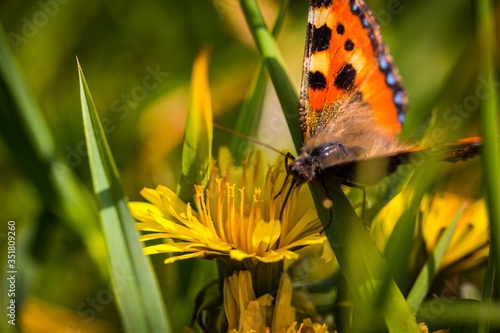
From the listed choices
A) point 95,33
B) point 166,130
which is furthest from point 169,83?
point 95,33

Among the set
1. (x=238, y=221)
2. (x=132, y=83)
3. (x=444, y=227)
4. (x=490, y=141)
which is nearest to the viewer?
(x=490, y=141)

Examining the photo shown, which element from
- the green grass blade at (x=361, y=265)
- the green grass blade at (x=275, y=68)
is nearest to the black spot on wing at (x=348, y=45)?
the green grass blade at (x=275, y=68)

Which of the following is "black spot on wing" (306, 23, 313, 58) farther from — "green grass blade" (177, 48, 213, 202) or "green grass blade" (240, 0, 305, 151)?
"green grass blade" (177, 48, 213, 202)

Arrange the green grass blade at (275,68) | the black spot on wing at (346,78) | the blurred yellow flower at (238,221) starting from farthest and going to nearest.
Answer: the black spot on wing at (346,78)
the green grass blade at (275,68)
the blurred yellow flower at (238,221)

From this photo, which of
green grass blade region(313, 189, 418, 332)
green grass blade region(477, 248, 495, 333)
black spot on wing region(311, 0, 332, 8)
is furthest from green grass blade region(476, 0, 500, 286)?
black spot on wing region(311, 0, 332, 8)

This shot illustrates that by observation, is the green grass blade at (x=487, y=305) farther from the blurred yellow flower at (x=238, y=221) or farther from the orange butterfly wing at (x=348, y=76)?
the orange butterfly wing at (x=348, y=76)

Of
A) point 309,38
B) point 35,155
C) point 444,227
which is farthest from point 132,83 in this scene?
point 444,227

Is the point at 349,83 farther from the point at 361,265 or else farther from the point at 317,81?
the point at 361,265
